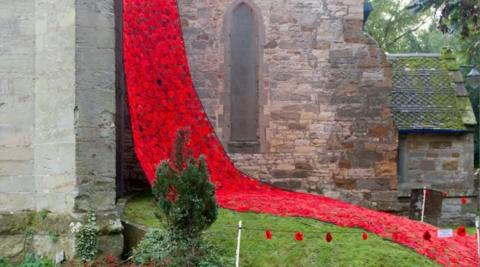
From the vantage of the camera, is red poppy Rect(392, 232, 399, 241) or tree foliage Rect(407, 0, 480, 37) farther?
tree foliage Rect(407, 0, 480, 37)

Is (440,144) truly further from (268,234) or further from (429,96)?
(268,234)

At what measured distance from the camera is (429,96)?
1692 cm

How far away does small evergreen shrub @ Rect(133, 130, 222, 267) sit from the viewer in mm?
6453

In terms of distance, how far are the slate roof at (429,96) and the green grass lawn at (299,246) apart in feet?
27.7

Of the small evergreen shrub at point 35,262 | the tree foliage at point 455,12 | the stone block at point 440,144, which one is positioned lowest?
the small evergreen shrub at point 35,262

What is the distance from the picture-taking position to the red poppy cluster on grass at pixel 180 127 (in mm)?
8500

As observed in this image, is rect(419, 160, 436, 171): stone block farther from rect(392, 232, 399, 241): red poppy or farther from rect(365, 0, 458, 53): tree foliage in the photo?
rect(365, 0, 458, 53): tree foliage

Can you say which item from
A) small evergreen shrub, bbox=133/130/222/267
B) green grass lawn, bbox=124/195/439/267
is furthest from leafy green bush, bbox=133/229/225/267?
green grass lawn, bbox=124/195/439/267

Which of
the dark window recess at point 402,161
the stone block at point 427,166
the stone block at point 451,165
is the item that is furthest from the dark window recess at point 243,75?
the stone block at point 451,165

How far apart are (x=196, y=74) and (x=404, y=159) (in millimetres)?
6239

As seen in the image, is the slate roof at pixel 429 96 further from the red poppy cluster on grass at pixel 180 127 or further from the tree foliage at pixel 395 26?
the tree foliage at pixel 395 26

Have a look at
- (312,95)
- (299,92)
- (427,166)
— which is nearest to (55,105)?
(299,92)

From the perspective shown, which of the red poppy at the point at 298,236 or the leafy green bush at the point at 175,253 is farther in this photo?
the red poppy at the point at 298,236

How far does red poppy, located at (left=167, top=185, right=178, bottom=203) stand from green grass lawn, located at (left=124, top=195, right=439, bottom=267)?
1.01 metres
